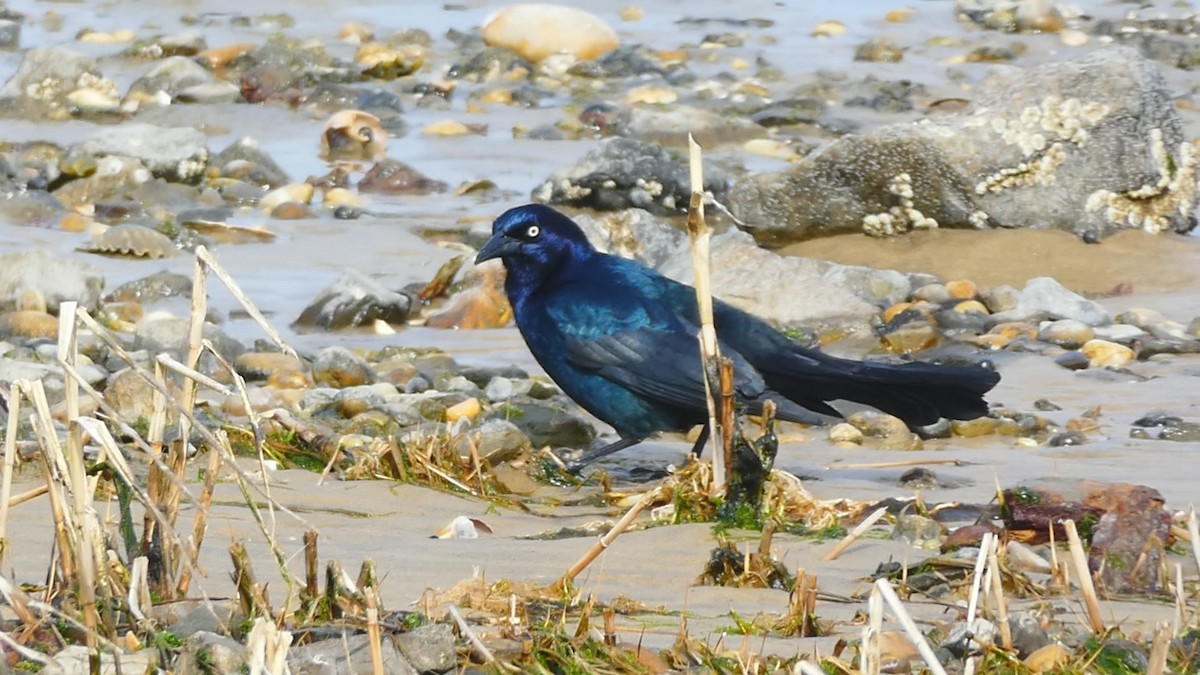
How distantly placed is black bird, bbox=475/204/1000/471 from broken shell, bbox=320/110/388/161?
6117 millimetres

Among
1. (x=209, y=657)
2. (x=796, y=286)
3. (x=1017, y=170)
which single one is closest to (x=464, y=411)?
(x=796, y=286)

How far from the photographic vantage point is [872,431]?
6.21 meters

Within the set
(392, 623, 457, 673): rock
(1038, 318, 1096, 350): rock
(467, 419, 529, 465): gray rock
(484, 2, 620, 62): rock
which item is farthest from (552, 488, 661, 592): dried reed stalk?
(484, 2, 620, 62): rock

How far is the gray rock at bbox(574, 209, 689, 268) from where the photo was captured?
8992 millimetres

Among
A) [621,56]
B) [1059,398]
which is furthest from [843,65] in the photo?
[1059,398]

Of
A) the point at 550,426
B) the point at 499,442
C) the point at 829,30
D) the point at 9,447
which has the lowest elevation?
the point at 829,30

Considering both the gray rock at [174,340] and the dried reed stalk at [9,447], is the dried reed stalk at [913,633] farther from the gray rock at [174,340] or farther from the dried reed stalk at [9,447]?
the gray rock at [174,340]

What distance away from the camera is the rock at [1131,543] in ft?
11.1

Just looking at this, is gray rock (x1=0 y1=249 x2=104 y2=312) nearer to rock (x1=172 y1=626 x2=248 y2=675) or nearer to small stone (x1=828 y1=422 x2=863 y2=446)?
small stone (x1=828 y1=422 x2=863 y2=446)

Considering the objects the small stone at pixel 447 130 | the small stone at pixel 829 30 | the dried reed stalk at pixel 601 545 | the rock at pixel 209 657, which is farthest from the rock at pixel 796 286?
Result: the small stone at pixel 829 30

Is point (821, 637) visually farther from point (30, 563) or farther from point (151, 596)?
point (30, 563)

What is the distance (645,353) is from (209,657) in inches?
137

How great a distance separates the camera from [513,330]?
815 centimetres

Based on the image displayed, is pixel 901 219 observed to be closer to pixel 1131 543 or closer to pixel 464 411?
pixel 464 411
